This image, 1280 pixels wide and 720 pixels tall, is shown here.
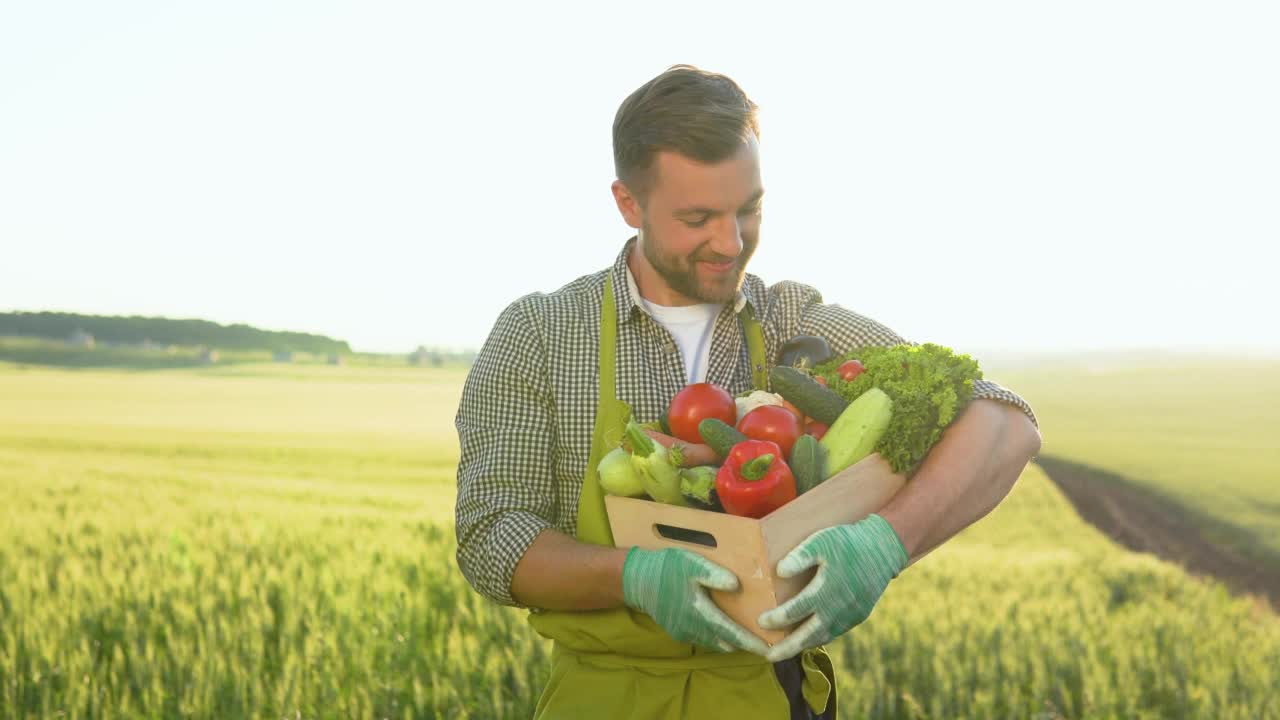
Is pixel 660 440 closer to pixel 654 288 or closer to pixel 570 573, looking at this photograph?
pixel 570 573

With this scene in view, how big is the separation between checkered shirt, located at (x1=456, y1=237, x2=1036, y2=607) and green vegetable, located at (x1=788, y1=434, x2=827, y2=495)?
53 centimetres

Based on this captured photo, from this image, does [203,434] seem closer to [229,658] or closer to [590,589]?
[229,658]

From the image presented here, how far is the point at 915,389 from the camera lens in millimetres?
2371

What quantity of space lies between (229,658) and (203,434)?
12267 mm

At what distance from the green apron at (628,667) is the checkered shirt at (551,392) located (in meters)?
0.09

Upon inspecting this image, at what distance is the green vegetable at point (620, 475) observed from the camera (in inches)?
90.7

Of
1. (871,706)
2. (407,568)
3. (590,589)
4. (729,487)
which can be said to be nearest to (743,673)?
(590,589)

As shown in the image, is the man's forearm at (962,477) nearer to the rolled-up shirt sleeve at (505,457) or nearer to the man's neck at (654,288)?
the man's neck at (654,288)

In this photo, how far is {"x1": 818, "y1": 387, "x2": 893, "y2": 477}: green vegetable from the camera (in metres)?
2.31

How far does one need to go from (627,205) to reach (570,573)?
107cm

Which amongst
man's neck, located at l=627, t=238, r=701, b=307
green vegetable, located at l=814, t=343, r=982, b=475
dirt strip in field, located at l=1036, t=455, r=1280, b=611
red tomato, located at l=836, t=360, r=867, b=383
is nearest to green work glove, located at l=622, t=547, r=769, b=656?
green vegetable, located at l=814, t=343, r=982, b=475

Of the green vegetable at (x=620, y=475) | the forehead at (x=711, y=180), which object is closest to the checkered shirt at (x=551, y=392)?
the green vegetable at (x=620, y=475)

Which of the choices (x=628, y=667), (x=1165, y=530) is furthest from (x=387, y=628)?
(x=1165, y=530)

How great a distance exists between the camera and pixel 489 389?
2.67 meters
